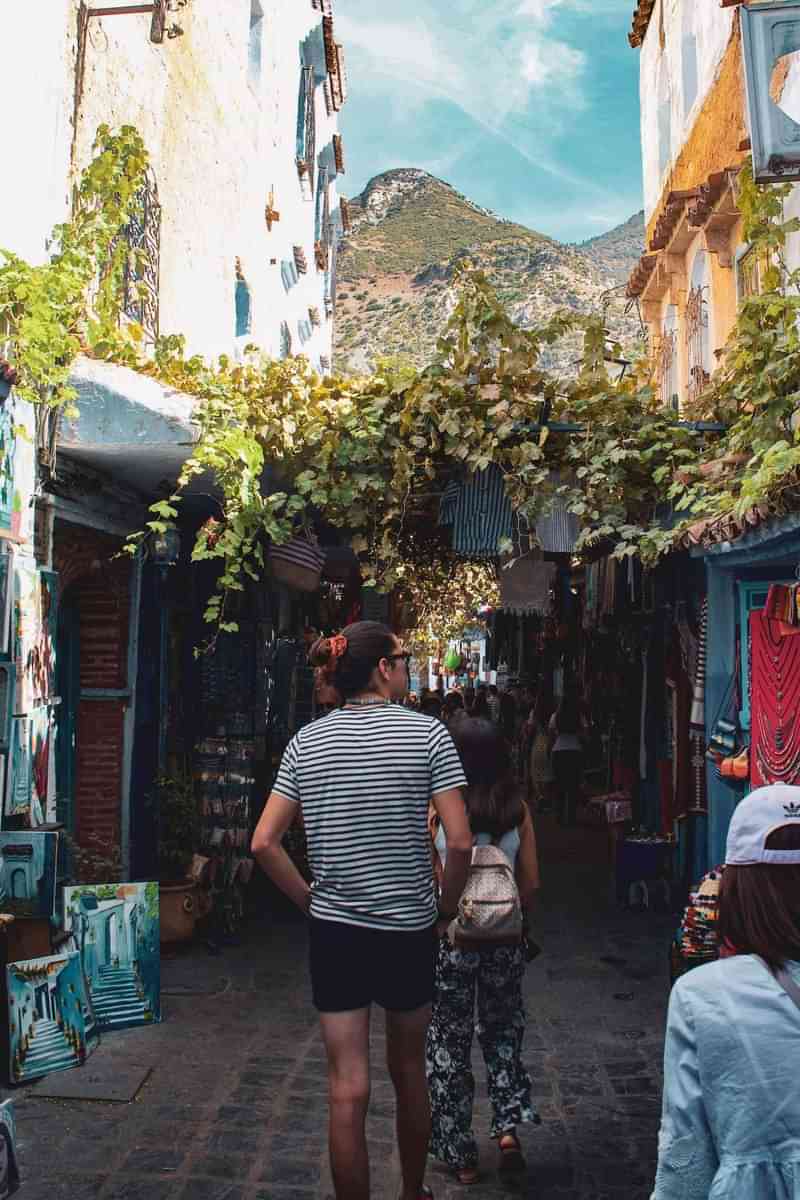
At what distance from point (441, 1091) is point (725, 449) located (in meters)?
4.61

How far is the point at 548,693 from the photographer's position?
1825 cm

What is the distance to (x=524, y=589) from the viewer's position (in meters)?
12.0

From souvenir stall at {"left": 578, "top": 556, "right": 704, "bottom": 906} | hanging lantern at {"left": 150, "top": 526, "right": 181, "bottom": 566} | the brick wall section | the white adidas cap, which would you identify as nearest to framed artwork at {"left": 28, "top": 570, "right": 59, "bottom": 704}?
hanging lantern at {"left": 150, "top": 526, "right": 181, "bottom": 566}

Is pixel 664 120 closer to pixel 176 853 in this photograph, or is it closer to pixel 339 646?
pixel 176 853

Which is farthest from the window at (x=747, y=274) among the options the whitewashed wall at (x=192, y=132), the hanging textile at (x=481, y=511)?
the whitewashed wall at (x=192, y=132)

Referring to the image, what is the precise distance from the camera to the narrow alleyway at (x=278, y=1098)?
4.28 m

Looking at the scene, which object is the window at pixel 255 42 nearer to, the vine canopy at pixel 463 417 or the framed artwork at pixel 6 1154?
the vine canopy at pixel 463 417

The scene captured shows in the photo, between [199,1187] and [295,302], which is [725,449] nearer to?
[199,1187]

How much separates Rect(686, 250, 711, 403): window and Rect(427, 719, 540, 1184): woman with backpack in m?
6.50

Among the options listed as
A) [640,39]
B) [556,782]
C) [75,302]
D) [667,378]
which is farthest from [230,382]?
[640,39]

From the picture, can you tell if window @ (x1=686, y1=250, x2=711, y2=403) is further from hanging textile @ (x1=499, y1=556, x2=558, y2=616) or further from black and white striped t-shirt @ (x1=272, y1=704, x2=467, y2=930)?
black and white striped t-shirt @ (x1=272, y1=704, x2=467, y2=930)

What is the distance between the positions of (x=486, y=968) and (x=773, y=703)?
8.68 ft

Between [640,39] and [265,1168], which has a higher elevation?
[640,39]

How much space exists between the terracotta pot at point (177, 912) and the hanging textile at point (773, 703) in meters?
4.22
